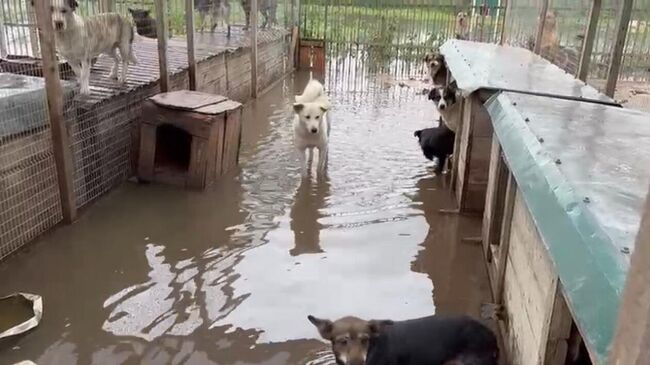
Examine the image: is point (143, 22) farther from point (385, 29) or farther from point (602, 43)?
point (602, 43)

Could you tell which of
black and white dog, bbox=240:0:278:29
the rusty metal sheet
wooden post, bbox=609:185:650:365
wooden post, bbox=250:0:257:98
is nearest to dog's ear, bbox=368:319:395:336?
wooden post, bbox=609:185:650:365

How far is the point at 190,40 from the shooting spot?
780 centimetres

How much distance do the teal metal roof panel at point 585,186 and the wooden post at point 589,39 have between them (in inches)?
56.5

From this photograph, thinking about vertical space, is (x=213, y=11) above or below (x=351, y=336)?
above

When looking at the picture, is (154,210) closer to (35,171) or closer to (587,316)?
(35,171)

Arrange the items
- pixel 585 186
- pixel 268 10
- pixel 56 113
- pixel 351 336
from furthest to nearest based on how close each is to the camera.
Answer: pixel 268 10
pixel 56 113
pixel 351 336
pixel 585 186

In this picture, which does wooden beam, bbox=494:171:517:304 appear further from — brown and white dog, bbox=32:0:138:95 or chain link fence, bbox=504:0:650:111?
brown and white dog, bbox=32:0:138:95

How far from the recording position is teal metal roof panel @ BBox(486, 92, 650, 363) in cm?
184

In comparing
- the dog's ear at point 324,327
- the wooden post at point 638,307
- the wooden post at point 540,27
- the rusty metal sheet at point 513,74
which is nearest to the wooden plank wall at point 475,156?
the rusty metal sheet at point 513,74

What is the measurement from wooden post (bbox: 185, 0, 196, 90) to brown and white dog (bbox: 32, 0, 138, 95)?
0.85 meters

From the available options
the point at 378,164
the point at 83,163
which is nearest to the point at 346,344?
the point at 83,163

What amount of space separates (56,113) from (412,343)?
3.73 meters

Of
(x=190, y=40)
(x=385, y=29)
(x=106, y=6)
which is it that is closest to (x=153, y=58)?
(x=106, y=6)

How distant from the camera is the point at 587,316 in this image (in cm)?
179
